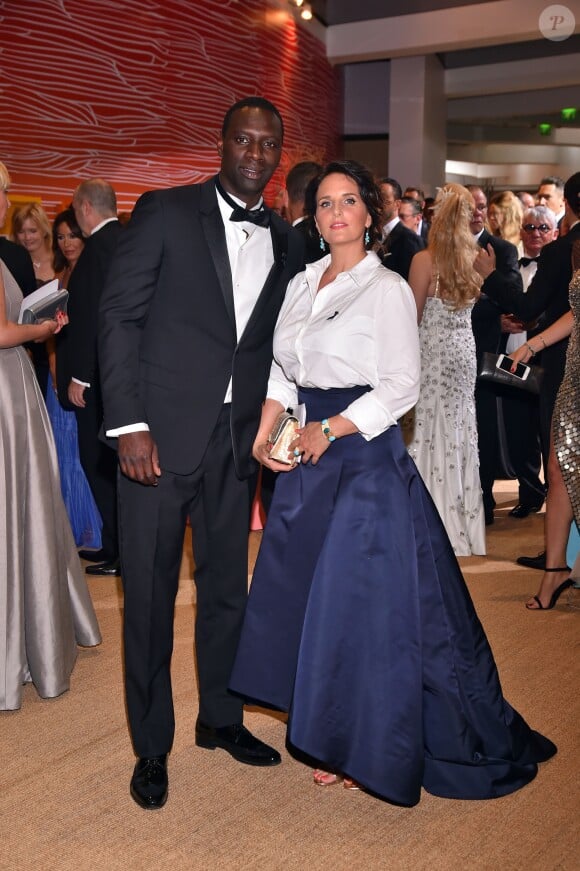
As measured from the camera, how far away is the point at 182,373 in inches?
92.9

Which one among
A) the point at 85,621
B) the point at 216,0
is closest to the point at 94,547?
the point at 85,621

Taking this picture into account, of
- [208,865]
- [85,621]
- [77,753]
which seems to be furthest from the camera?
[85,621]

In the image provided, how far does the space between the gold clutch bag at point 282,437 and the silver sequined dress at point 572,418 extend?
167 cm

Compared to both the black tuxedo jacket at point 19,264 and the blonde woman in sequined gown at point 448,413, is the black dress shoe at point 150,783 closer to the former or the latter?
the black tuxedo jacket at point 19,264

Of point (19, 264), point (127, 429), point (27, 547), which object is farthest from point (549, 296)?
point (127, 429)

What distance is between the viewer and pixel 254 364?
8.21 ft

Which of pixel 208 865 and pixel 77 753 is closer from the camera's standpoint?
pixel 208 865

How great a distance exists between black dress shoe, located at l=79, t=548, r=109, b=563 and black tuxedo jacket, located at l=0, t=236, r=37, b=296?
1.43 meters

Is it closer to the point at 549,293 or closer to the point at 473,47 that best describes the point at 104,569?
the point at 549,293

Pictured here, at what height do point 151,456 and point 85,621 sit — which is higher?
point 151,456

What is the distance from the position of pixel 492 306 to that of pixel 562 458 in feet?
6.66

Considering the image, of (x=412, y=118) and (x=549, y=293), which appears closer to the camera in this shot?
(x=549, y=293)

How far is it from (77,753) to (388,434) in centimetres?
129

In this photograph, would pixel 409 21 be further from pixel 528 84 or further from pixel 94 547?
pixel 94 547
